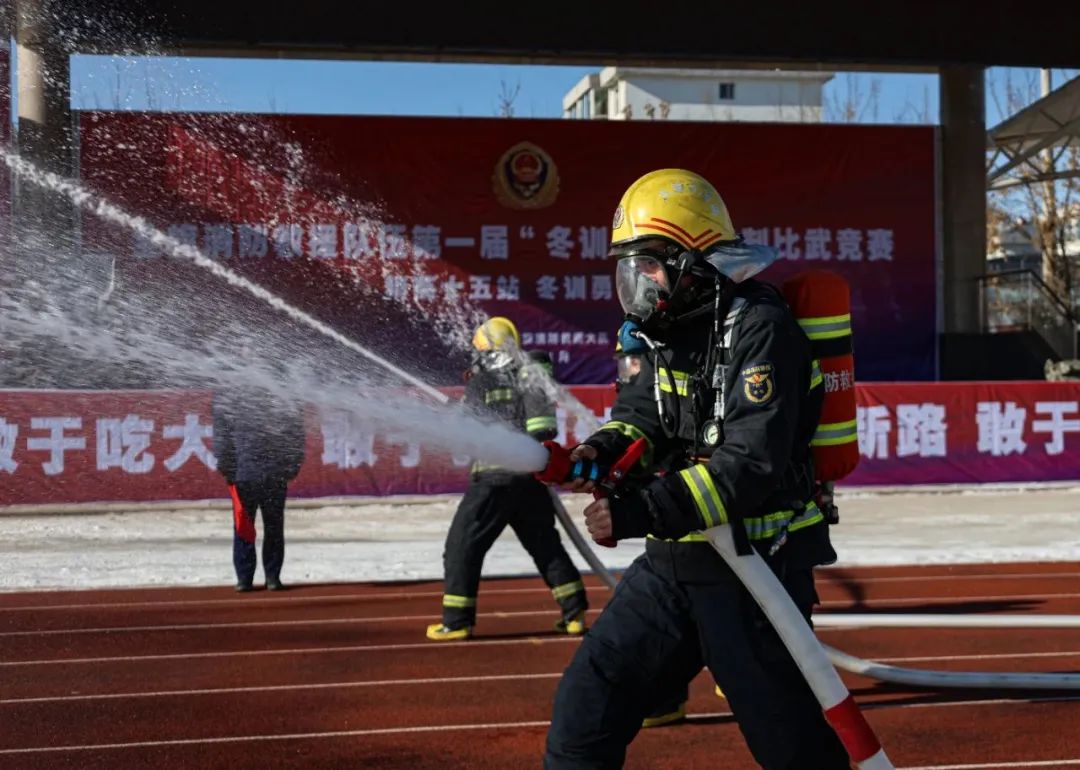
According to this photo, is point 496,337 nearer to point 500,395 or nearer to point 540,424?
point 500,395

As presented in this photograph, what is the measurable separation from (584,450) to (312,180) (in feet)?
54.4

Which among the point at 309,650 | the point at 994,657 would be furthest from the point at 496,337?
the point at 994,657

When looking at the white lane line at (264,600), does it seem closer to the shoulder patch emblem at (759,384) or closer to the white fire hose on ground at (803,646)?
the white fire hose on ground at (803,646)

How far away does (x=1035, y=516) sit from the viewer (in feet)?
44.1

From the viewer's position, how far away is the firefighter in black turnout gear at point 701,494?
2.97 meters

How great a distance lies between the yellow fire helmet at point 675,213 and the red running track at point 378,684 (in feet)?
7.96

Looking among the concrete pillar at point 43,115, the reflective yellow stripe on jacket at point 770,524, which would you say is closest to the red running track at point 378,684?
the reflective yellow stripe on jacket at point 770,524

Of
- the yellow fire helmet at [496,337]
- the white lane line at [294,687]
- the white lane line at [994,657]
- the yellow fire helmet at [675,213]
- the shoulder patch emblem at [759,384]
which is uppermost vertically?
the yellow fire helmet at [675,213]

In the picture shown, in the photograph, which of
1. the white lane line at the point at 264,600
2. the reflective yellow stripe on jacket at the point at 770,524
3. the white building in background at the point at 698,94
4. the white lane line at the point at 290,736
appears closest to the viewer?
the reflective yellow stripe on jacket at the point at 770,524

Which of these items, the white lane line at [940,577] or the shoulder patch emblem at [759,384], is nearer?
the shoulder patch emblem at [759,384]

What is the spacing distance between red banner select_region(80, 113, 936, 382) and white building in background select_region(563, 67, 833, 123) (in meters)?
24.8

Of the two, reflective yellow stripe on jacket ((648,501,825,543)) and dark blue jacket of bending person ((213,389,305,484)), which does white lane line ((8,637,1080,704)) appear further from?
reflective yellow stripe on jacket ((648,501,825,543))

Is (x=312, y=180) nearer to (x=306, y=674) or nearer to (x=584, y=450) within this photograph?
(x=306, y=674)

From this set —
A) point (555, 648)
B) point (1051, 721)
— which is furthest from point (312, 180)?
point (1051, 721)
